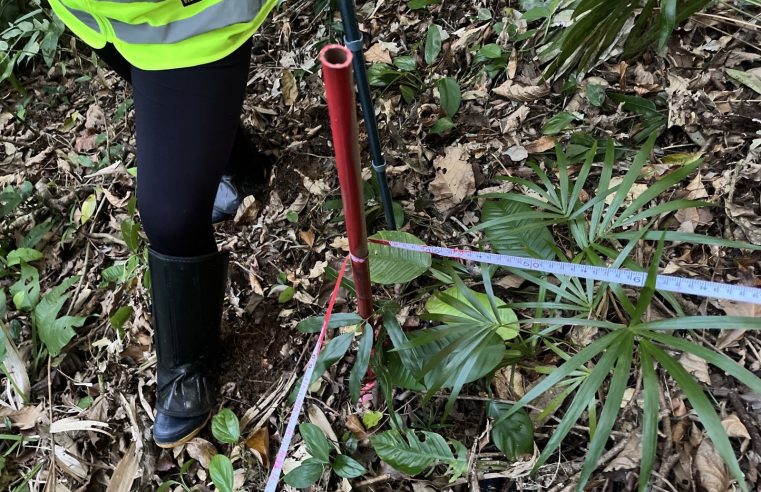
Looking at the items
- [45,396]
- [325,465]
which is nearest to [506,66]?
[325,465]

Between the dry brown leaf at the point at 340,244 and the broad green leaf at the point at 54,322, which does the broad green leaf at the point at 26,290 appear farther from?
the dry brown leaf at the point at 340,244

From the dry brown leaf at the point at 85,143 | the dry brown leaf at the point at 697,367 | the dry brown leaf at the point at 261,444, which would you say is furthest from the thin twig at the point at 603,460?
the dry brown leaf at the point at 85,143

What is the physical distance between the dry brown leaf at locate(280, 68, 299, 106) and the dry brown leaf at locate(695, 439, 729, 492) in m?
1.75

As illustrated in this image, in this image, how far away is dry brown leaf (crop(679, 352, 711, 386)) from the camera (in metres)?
1.22

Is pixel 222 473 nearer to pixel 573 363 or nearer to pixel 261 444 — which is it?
pixel 261 444

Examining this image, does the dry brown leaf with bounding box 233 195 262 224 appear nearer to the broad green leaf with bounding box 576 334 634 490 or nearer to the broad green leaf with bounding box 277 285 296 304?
the broad green leaf with bounding box 277 285 296 304

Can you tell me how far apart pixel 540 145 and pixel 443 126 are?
314mm

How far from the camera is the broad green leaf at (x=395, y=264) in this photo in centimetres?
136

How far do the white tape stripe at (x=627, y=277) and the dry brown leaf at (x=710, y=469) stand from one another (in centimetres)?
34

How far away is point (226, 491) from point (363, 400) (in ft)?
1.25

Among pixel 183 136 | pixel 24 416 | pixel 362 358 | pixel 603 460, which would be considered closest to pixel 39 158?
pixel 24 416

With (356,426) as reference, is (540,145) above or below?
above

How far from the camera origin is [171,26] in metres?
1.10

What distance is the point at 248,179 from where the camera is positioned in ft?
6.27
